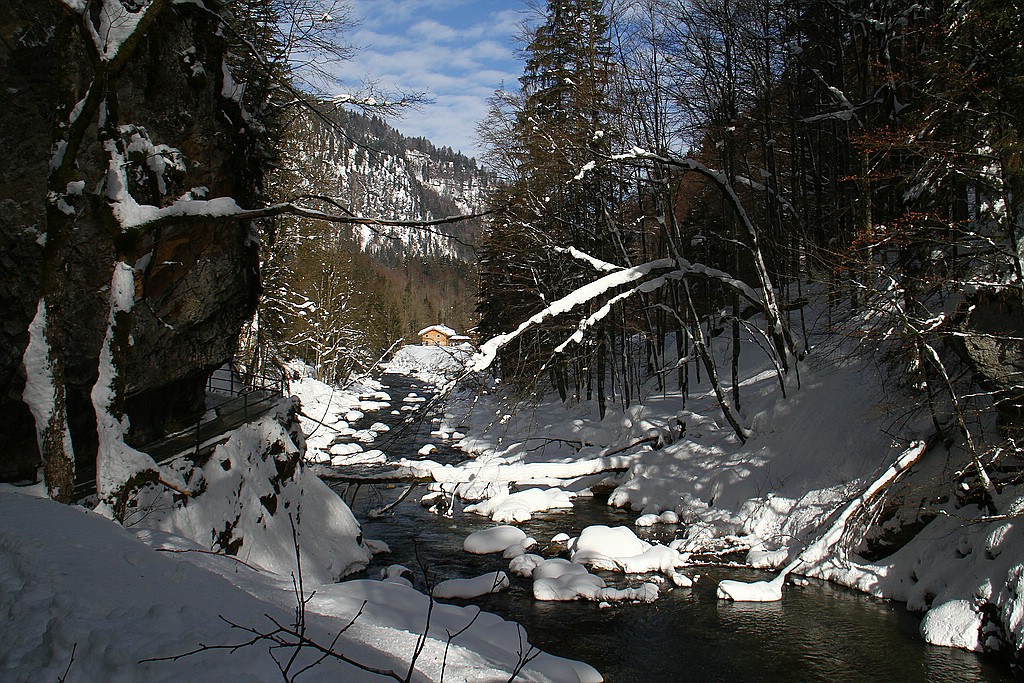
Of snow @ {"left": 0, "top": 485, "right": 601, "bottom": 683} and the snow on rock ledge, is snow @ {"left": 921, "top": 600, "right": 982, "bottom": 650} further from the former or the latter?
the snow on rock ledge

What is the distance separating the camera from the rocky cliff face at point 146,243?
6844 mm

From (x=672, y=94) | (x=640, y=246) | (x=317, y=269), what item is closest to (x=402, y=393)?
(x=317, y=269)

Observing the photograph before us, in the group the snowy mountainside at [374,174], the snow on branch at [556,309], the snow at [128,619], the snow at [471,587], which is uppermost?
the snowy mountainside at [374,174]

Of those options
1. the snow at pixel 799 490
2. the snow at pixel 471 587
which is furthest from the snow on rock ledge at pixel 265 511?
the snow at pixel 799 490

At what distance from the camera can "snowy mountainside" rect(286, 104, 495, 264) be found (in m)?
6.99

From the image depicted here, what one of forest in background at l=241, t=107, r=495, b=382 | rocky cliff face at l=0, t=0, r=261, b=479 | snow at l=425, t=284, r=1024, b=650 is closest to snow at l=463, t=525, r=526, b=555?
snow at l=425, t=284, r=1024, b=650

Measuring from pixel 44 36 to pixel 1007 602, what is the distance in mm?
11647

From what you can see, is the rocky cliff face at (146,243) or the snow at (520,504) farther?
the snow at (520,504)

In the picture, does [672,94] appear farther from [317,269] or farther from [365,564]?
[317,269]

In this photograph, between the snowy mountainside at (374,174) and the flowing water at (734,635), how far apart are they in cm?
275

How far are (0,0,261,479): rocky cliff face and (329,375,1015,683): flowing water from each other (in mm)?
3748

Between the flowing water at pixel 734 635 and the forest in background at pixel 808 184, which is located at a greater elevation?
the forest in background at pixel 808 184

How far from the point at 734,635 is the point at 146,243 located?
8.15 meters

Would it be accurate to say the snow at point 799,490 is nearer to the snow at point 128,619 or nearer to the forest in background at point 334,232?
the forest in background at point 334,232
